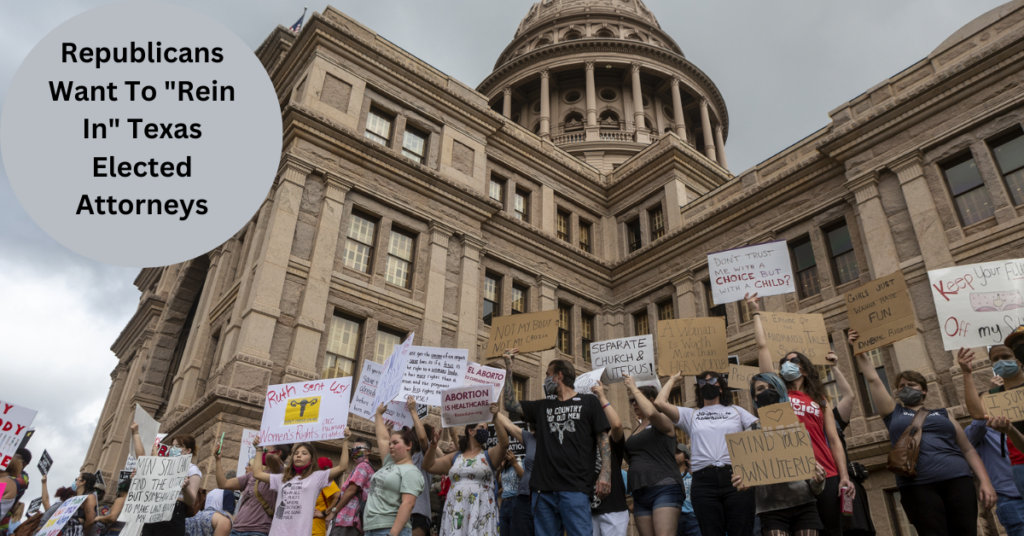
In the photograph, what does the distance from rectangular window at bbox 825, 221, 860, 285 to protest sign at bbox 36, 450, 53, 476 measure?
18601 mm

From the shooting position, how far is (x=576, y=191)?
26.5 m

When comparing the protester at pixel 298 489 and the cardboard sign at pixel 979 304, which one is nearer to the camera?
the protester at pixel 298 489

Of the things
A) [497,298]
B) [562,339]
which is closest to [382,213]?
[497,298]

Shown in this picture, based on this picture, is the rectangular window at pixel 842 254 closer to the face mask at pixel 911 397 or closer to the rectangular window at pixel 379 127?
the face mask at pixel 911 397

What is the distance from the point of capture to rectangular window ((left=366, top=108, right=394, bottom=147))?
20.7 metres

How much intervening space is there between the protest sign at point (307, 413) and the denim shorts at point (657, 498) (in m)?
4.72

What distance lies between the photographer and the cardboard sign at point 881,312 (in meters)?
8.16

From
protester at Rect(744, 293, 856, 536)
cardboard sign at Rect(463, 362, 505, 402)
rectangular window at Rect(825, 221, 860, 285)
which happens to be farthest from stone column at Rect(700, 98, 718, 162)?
protester at Rect(744, 293, 856, 536)

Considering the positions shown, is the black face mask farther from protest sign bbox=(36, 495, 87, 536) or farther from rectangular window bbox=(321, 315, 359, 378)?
rectangular window bbox=(321, 315, 359, 378)

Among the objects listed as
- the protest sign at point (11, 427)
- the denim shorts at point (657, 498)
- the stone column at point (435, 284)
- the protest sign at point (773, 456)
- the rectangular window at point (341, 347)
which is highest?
the stone column at point (435, 284)

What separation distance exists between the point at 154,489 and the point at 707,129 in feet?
128

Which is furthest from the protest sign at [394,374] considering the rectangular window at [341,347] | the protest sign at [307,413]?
the rectangular window at [341,347]

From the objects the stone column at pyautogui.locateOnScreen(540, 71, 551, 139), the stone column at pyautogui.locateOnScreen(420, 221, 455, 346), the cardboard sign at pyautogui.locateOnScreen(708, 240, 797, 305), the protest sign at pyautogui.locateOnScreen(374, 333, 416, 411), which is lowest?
the protest sign at pyautogui.locateOnScreen(374, 333, 416, 411)

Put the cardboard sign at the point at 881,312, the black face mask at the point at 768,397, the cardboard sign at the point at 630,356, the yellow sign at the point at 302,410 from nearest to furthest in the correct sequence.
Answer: the black face mask at the point at 768,397, the cardboard sign at the point at 881,312, the yellow sign at the point at 302,410, the cardboard sign at the point at 630,356
